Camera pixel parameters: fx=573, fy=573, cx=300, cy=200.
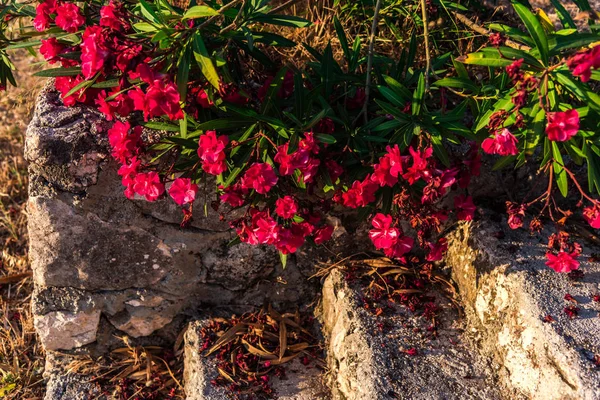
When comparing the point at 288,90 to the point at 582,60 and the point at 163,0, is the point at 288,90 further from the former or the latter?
the point at 582,60

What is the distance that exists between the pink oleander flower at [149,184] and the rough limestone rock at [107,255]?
46 centimetres

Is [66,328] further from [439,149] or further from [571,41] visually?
[571,41]

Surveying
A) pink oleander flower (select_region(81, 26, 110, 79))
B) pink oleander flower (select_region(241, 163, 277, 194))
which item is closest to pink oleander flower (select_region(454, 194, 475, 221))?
pink oleander flower (select_region(241, 163, 277, 194))

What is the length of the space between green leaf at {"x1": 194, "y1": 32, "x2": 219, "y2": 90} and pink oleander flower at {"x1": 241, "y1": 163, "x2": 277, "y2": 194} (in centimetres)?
33

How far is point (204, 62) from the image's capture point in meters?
2.10

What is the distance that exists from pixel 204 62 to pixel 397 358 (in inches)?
61.8

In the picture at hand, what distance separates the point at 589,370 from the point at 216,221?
5.89ft

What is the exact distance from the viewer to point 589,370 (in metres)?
2.31

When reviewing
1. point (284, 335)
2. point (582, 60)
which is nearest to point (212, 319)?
point (284, 335)

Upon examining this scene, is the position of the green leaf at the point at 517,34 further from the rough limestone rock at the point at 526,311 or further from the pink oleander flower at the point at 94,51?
the pink oleander flower at the point at 94,51

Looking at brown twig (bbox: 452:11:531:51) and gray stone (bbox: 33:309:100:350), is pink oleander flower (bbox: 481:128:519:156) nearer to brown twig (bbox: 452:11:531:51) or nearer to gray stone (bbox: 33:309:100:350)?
brown twig (bbox: 452:11:531:51)

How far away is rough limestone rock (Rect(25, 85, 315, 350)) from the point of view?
2660 millimetres

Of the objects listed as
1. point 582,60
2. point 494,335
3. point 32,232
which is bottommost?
point 494,335

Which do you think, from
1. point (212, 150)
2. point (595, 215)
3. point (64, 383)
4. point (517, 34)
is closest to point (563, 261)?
point (595, 215)
